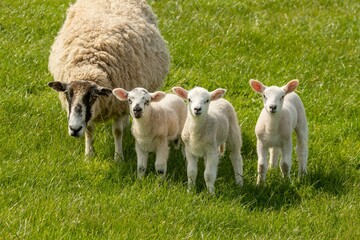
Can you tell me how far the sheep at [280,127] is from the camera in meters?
7.01

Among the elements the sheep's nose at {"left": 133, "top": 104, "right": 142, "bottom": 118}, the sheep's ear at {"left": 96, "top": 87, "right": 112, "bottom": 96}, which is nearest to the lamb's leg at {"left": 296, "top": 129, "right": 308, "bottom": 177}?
the sheep's nose at {"left": 133, "top": 104, "right": 142, "bottom": 118}

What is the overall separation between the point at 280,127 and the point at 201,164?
1093mm

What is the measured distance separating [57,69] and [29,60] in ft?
5.79

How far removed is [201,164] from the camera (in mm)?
7969

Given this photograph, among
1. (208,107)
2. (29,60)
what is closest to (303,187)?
(208,107)

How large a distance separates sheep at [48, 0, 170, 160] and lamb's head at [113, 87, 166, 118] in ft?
1.32

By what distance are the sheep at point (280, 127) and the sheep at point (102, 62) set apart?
144 cm

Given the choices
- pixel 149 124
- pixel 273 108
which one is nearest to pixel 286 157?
pixel 273 108

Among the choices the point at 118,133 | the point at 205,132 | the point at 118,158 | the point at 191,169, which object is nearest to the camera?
the point at 205,132

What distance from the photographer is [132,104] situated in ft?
23.2

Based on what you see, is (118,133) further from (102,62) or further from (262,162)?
(262,162)

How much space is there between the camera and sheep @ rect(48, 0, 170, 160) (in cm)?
759

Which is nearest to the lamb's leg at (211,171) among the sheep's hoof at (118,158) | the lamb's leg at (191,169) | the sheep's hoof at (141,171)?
the lamb's leg at (191,169)

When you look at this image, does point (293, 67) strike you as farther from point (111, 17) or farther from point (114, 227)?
point (114, 227)
